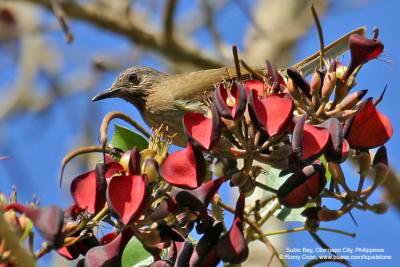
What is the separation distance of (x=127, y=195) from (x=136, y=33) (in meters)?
5.06

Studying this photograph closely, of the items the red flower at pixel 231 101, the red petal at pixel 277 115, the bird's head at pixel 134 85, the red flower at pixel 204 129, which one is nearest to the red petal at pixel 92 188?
the red flower at pixel 204 129

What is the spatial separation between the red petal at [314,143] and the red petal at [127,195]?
0.45 metres

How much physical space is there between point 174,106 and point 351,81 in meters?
2.31

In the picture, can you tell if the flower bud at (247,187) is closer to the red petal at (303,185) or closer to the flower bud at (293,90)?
the red petal at (303,185)

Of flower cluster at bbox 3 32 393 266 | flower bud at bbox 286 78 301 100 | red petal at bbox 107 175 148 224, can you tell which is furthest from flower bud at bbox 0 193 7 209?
flower bud at bbox 286 78 301 100

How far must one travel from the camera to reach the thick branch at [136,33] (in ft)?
22.2

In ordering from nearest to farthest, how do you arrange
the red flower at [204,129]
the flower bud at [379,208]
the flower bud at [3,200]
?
1. the flower bud at [3,200]
2. the red flower at [204,129]
3. the flower bud at [379,208]

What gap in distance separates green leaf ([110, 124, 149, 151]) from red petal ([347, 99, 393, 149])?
896mm

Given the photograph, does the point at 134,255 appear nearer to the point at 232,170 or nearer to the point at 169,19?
the point at 232,170

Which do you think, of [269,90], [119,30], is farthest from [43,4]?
[269,90]

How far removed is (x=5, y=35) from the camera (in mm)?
8758

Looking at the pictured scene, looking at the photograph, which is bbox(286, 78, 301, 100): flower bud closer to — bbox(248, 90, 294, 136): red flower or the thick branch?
bbox(248, 90, 294, 136): red flower

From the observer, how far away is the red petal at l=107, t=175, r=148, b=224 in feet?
6.45

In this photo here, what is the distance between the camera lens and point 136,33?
6.90 metres
